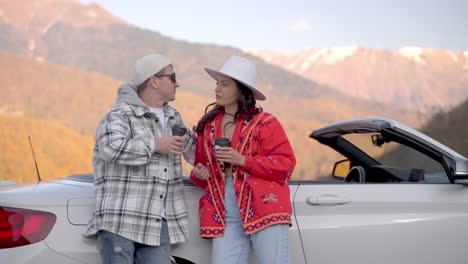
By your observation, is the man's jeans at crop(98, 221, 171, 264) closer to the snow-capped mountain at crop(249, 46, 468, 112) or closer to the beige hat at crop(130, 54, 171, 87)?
the beige hat at crop(130, 54, 171, 87)

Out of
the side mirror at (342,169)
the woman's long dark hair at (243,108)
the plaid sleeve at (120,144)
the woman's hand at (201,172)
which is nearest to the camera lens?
the plaid sleeve at (120,144)

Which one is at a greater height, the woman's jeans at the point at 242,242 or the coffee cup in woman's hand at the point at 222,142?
the coffee cup in woman's hand at the point at 222,142

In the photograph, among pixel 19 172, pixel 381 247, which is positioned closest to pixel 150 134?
pixel 381 247

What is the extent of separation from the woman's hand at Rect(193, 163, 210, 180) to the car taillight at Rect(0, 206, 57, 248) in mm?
770

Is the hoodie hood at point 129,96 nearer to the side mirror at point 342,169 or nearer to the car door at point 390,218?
the car door at point 390,218

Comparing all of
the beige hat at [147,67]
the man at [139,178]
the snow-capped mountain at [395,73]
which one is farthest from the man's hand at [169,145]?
the snow-capped mountain at [395,73]

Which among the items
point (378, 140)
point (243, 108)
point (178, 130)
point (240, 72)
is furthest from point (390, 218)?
point (178, 130)

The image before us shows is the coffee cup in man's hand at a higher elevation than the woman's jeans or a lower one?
higher

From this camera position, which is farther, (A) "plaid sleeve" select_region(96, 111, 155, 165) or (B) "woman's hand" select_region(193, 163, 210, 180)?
(B) "woman's hand" select_region(193, 163, 210, 180)

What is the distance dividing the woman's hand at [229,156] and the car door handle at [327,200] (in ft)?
1.92

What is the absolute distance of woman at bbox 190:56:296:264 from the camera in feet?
11.3

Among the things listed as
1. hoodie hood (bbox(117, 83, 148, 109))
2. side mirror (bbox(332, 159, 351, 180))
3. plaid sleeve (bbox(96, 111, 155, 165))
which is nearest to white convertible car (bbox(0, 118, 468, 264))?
plaid sleeve (bbox(96, 111, 155, 165))

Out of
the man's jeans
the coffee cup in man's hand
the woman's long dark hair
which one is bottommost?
the man's jeans

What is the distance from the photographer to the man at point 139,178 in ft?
11.0
